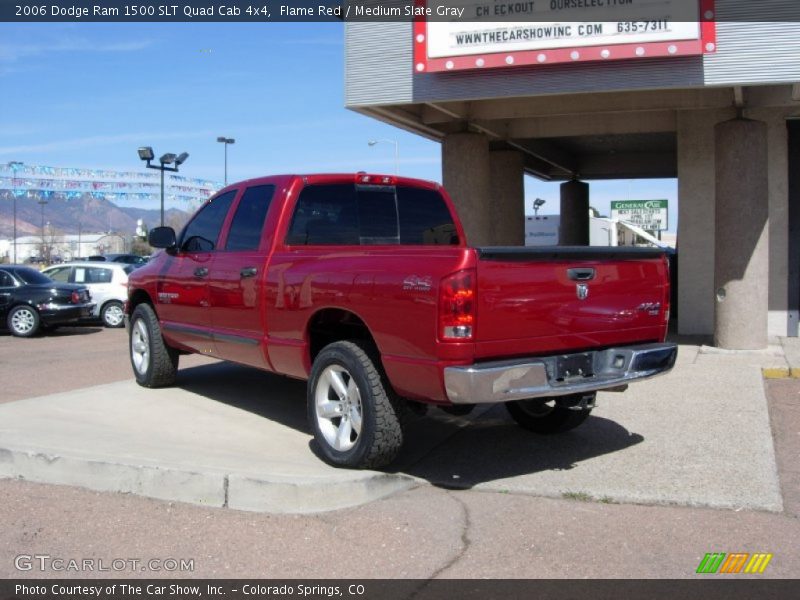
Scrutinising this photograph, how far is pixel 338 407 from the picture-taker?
553cm

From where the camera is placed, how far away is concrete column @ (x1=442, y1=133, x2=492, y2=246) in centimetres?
1353

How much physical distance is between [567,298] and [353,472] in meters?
1.78

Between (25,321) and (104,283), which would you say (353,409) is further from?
(104,283)

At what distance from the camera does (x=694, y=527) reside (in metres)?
4.73

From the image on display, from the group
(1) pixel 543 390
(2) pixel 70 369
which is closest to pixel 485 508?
(1) pixel 543 390

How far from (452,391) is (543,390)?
1.98ft

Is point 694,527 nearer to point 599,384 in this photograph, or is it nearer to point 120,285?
point 599,384

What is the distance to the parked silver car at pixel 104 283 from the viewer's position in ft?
59.2

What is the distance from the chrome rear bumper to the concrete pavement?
75 centimetres

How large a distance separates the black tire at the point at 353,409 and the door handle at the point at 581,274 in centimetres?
138

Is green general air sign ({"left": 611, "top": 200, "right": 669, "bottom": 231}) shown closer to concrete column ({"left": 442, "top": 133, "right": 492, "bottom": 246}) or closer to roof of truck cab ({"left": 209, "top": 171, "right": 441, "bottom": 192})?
concrete column ({"left": 442, "top": 133, "right": 492, "bottom": 246})

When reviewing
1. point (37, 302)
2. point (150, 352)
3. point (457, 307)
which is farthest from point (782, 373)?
point (37, 302)

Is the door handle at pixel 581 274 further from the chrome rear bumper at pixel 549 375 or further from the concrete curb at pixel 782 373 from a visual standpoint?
the concrete curb at pixel 782 373

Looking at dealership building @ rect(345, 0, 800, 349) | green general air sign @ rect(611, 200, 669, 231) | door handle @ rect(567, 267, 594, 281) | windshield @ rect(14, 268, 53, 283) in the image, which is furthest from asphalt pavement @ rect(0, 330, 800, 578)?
green general air sign @ rect(611, 200, 669, 231)
